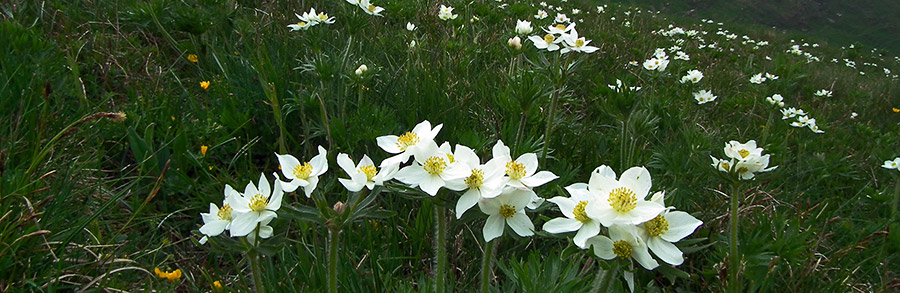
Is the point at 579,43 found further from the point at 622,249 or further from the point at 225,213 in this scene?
the point at 225,213

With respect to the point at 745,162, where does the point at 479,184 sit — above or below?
above

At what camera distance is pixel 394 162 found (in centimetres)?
104

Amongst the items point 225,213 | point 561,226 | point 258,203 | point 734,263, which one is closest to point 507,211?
point 561,226

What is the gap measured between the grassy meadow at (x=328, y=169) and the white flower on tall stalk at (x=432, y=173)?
0.04 metres

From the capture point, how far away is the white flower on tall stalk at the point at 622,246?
2.97 ft

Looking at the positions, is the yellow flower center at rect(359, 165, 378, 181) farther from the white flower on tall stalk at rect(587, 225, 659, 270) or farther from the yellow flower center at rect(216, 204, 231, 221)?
the white flower on tall stalk at rect(587, 225, 659, 270)

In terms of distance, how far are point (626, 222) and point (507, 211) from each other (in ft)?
0.74

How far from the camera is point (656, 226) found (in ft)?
3.12

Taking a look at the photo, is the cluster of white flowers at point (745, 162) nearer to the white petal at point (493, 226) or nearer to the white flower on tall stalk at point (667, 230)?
the white flower on tall stalk at point (667, 230)

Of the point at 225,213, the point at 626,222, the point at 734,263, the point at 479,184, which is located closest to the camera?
the point at 626,222

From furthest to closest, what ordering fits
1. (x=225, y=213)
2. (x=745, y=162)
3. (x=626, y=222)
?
(x=745, y=162) < (x=225, y=213) < (x=626, y=222)

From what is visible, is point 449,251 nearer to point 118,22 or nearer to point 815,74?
point 118,22

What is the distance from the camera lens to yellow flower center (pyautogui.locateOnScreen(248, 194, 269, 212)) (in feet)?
3.34

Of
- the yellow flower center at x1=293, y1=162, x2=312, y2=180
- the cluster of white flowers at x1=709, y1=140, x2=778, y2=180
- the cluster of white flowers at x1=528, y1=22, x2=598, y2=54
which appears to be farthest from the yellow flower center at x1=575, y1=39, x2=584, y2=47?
the yellow flower center at x1=293, y1=162, x2=312, y2=180
